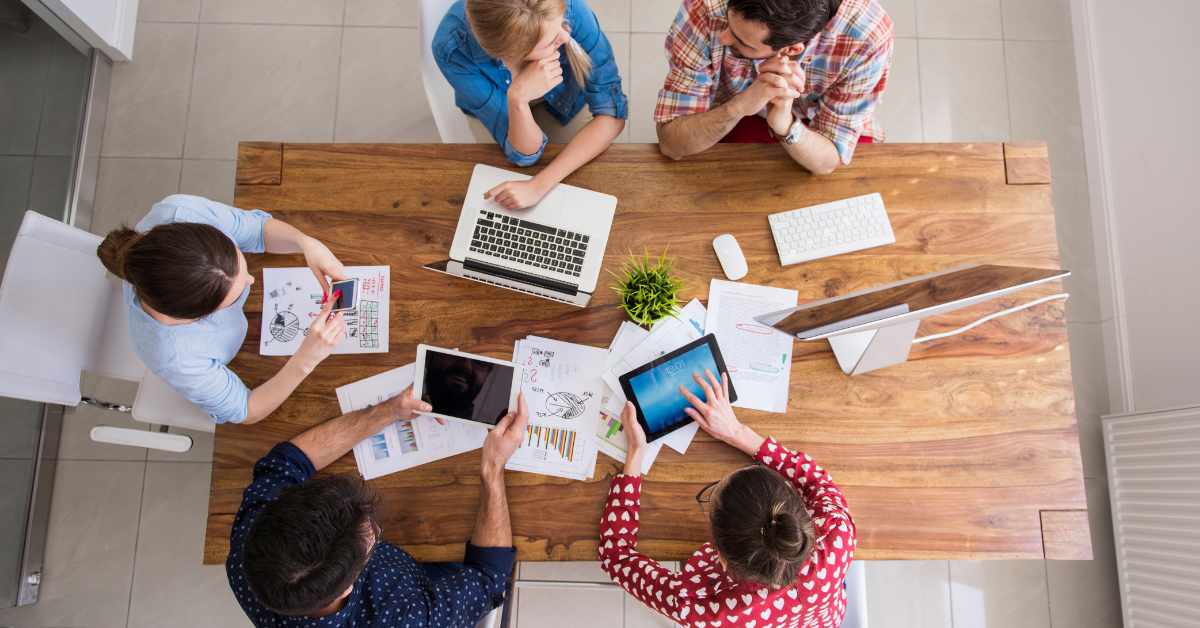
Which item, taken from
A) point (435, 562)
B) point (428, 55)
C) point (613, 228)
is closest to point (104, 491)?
point (435, 562)

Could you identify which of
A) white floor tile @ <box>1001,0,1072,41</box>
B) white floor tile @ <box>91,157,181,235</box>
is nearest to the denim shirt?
white floor tile @ <box>91,157,181,235</box>

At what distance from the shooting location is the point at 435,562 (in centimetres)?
148

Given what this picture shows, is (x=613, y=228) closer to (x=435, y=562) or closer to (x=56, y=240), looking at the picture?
(x=435, y=562)

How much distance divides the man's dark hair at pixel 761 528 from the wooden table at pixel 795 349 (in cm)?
22

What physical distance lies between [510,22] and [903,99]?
1999mm

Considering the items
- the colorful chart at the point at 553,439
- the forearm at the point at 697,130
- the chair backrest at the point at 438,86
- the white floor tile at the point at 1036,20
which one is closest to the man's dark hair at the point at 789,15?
the forearm at the point at 697,130

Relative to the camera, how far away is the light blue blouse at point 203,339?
4.45 feet

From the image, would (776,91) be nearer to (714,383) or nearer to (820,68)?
(820,68)

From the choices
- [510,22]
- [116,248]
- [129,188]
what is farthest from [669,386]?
[129,188]

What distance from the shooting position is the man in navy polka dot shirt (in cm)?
113

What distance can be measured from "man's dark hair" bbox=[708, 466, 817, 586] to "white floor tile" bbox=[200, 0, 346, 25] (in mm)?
2631

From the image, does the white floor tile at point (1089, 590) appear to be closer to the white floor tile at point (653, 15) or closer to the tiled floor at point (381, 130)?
the tiled floor at point (381, 130)

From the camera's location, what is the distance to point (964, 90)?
257 centimetres

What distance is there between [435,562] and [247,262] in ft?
3.09
